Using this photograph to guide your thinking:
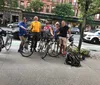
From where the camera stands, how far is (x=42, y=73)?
717cm

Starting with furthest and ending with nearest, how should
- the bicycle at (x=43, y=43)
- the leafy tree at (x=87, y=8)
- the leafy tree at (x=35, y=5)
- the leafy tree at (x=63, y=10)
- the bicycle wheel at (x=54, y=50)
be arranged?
1. the leafy tree at (x=63, y=10)
2. the leafy tree at (x=35, y=5)
3. the leafy tree at (x=87, y=8)
4. the bicycle at (x=43, y=43)
5. the bicycle wheel at (x=54, y=50)

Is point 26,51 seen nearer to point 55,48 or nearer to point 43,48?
point 43,48

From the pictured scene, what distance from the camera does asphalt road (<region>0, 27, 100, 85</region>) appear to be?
6286 mm

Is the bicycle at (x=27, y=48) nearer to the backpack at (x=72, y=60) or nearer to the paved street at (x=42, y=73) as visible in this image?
the paved street at (x=42, y=73)

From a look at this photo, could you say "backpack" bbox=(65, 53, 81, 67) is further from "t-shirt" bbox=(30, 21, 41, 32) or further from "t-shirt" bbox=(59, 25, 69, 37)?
"t-shirt" bbox=(30, 21, 41, 32)

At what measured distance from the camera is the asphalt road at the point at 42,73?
6286 millimetres

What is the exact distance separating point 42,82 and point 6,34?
16.6 feet

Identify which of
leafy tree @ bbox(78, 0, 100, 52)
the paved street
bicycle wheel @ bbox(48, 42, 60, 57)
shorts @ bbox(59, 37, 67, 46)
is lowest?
the paved street

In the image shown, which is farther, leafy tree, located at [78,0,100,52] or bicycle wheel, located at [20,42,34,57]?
leafy tree, located at [78,0,100,52]

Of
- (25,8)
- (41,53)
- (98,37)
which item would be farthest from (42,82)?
(25,8)

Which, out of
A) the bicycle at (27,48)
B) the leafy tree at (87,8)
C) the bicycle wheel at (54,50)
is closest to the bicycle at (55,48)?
the bicycle wheel at (54,50)

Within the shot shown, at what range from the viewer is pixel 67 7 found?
165 feet

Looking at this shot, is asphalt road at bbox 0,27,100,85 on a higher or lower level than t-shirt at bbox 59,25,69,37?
lower

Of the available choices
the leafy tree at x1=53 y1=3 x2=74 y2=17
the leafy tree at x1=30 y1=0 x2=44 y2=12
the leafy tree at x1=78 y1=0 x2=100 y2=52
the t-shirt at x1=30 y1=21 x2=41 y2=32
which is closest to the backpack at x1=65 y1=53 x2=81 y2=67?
the t-shirt at x1=30 y1=21 x2=41 y2=32
